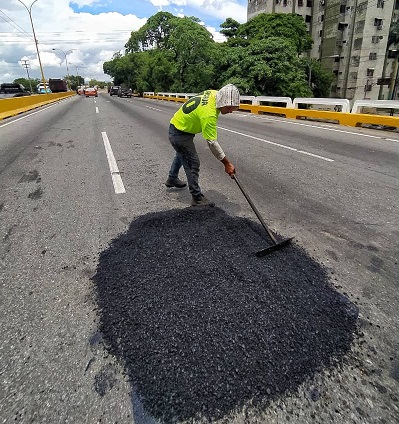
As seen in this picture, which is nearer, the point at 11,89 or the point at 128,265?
the point at 128,265

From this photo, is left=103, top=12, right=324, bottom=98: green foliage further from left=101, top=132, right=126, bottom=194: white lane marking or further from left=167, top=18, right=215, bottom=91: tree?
left=101, top=132, right=126, bottom=194: white lane marking

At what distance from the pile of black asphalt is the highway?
2.3 inches

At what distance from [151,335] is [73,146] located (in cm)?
720

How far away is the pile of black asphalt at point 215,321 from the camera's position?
149 centimetres

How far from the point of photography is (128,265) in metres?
2.47

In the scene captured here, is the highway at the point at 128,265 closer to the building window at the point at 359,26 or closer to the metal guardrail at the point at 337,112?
the metal guardrail at the point at 337,112

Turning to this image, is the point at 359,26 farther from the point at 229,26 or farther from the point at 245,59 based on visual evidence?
the point at 245,59

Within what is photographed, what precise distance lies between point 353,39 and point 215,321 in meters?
60.7

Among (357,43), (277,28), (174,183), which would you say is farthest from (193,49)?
(174,183)

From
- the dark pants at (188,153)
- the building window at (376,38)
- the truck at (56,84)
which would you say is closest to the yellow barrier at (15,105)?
the dark pants at (188,153)

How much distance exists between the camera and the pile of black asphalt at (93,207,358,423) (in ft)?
4.90

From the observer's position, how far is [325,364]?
162cm

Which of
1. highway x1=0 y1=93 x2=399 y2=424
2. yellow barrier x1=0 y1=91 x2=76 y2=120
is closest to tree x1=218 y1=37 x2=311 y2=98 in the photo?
Result: yellow barrier x1=0 y1=91 x2=76 y2=120

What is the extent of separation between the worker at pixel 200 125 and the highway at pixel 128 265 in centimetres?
46
